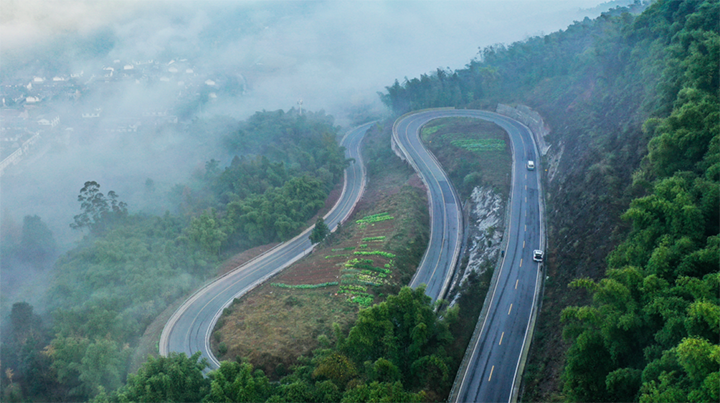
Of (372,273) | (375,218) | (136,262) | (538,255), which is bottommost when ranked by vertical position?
(538,255)

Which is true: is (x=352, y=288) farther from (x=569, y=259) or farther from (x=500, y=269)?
(x=569, y=259)

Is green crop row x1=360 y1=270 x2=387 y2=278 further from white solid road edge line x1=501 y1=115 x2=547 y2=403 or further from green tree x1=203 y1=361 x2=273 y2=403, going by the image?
green tree x1=203 y1=361 x2=273 y2=403

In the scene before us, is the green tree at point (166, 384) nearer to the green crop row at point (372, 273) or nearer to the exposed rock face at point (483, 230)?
the green crop row at point (372, 273)

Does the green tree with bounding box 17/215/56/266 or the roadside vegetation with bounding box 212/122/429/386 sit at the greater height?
the green tree with bounding box 17/215/56/266

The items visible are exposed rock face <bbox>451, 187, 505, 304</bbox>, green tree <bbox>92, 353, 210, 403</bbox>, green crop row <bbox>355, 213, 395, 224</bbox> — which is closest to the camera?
green tree <bbox>92, 353, 210, 403</bbox>

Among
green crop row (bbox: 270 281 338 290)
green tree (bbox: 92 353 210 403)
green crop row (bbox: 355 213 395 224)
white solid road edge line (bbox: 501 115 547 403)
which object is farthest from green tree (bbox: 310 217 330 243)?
A: green tree (bbox: 92 353 210 403)

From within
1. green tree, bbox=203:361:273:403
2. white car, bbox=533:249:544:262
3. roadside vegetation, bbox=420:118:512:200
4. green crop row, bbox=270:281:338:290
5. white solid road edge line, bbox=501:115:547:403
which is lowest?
white solid road edge line, bbox=501:115:547:403

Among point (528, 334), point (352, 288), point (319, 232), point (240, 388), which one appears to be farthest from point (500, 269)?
point (240, 388)

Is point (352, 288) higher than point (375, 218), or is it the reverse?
point (375, 218)
